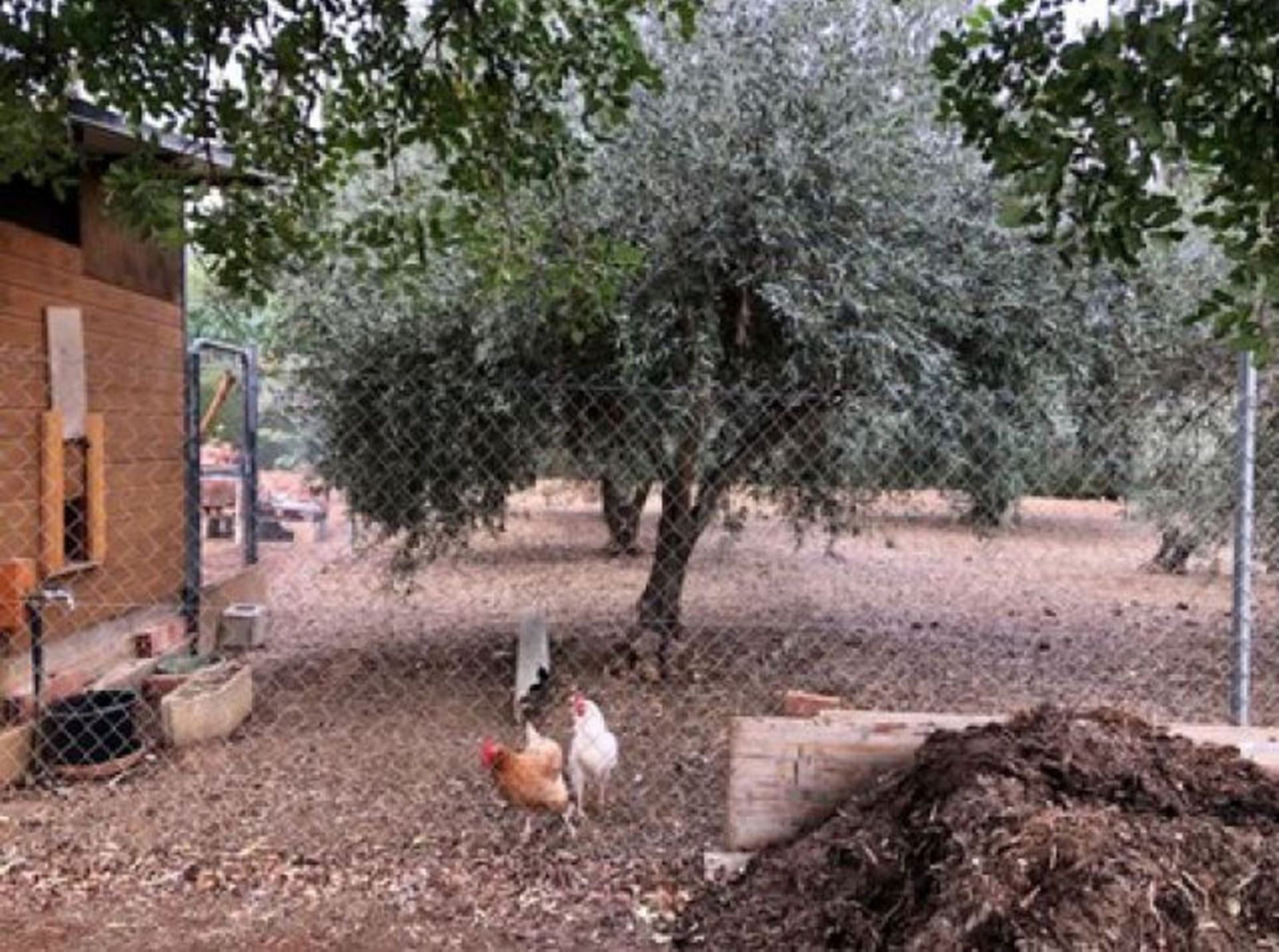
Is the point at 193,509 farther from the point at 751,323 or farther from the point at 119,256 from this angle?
the point at 751,323

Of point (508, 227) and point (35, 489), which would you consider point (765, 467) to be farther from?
point (35, 489)

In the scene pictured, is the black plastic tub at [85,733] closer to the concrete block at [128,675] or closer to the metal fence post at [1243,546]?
the concrete block at [128,675]

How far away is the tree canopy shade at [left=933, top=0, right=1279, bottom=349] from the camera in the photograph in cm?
189

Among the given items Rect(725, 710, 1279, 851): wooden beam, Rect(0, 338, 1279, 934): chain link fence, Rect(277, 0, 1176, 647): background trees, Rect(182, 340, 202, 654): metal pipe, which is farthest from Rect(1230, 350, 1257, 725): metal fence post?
Rect(182, 340, 202, 654): metal pipe

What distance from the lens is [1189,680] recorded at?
6363 mm

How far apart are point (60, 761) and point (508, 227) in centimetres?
307

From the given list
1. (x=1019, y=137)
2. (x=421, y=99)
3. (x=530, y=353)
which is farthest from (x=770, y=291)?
(x=1019, y=137)

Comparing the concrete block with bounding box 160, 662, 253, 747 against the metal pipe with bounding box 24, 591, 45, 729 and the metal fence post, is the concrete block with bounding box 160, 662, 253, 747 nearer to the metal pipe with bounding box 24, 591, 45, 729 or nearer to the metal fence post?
the metal pipe with bounding box 24, 591, 45, 729

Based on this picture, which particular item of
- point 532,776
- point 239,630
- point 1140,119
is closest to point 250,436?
point 239,630

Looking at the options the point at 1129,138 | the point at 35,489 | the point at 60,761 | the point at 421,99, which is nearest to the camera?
the point at 1129,138

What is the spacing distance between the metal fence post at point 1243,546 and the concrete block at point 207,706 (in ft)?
14.6

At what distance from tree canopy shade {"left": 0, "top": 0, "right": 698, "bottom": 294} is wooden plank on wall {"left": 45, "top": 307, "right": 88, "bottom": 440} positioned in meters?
2.09

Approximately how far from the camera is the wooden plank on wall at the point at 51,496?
17.0ft

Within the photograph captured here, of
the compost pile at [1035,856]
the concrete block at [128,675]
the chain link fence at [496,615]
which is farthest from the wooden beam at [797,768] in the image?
the concrete block at [128,675]
